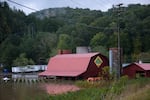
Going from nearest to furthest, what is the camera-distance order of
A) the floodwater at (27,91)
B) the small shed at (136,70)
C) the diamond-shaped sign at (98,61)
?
1. the floodwater at (27,91)
2. the small shed at (136,70)
3. the diamond-shaped sign at (98,61)

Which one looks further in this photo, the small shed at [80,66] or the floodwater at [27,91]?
the small shed at [80,66]

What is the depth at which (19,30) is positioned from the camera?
6222 cm

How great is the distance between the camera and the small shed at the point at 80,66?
101 ft

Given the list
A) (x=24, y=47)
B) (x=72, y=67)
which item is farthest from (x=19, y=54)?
(x=72, y=67)

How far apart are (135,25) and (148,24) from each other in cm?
247

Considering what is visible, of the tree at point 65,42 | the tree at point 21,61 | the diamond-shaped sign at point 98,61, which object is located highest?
the tree at point 65,42

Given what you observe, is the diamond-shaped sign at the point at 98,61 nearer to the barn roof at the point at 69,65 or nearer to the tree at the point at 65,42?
the barn roof at the point at 69,65

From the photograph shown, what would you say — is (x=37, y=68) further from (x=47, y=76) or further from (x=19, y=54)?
(x=47, y=76)

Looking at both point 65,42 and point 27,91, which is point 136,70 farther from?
point 65,42

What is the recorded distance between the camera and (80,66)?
103 feet

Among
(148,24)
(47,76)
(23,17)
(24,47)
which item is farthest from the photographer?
(23,17)

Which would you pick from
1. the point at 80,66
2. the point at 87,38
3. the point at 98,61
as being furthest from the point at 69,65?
the point at 87,38

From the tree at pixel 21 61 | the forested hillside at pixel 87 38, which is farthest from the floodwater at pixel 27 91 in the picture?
the tree at pixel 21 61

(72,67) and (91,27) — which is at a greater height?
(91,27)
